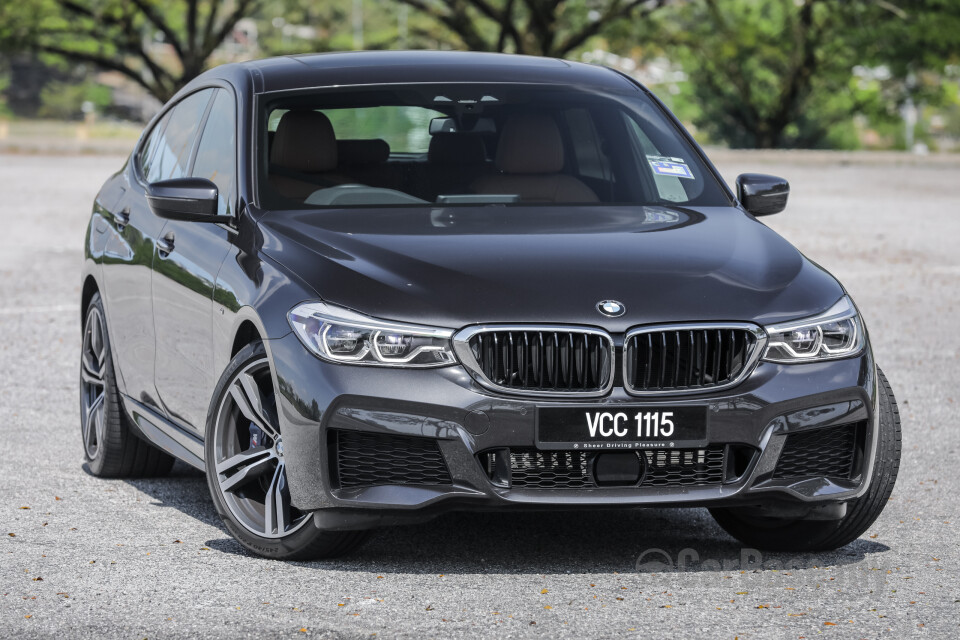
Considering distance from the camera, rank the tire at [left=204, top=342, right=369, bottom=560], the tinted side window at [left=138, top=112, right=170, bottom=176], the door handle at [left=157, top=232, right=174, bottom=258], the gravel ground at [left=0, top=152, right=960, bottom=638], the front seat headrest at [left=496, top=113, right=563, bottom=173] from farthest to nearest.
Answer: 1. the tinted side window at [left=138, top=112, right=170, bottom=176]
2. the front seat headrest at [left=496, top=113, right=563, bottom=173]
3. the door handle at [left=157, top=232, right=174, bottom=258]
4. the tire at [left=204, top=342, right=369, bottom=560]
5. the gravel ground at [left=0, top=152, right=960, bottom=638]

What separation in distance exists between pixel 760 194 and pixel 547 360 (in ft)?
6.02

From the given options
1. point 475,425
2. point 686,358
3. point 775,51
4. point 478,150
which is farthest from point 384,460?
point 775,51

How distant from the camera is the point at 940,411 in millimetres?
8719

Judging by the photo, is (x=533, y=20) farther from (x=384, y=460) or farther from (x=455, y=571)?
(x=384, y=460)

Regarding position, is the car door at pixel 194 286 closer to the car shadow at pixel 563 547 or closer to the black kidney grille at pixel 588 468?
the car shadow at pixel 563 547

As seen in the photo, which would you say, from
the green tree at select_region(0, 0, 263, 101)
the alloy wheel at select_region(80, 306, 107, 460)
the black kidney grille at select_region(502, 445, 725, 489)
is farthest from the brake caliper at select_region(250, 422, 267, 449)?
the green tree at select_region(0, 0, 263, 101)

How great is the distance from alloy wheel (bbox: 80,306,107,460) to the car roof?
1.19 m

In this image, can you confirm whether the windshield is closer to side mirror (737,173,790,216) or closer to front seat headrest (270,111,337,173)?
front seat headrest (270,111,337,173)

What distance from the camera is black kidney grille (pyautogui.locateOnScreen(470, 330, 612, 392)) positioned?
15.7ft

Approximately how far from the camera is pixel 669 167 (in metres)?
6.38

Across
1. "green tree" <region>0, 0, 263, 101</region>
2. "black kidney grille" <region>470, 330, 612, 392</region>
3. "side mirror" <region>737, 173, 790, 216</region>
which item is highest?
"black kidney grille" <region>470, 330, 612, 392</region>

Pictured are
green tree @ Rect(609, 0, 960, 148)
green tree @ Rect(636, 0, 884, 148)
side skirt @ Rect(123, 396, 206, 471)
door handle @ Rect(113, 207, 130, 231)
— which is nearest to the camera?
side skirt @ Rect(123, 396, 206, 471)

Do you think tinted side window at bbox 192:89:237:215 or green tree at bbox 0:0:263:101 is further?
green tree at bbox 0:0:263:101

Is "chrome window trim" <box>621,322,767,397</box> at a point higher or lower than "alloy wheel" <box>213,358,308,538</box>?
higher
